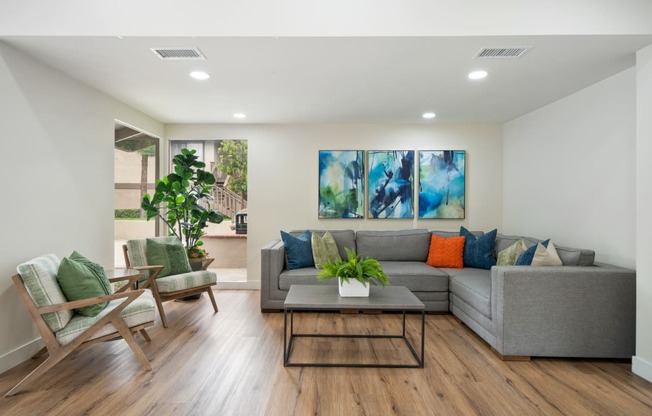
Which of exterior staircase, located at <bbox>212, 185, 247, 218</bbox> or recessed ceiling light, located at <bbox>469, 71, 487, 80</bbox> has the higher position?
recessed ceiling light, located at <bbox>469, 71, 487, 80</bbox>

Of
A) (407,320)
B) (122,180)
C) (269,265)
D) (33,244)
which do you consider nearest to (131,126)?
(122,180)

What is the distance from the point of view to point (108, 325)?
2455 millimetres

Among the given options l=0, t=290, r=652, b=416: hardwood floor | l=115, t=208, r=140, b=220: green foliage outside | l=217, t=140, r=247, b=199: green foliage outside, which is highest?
l=217, t=140, r=247, b=199: green foliage outside

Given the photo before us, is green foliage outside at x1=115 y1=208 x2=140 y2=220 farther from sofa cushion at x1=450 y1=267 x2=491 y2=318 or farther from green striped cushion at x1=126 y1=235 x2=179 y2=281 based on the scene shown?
sofa cushion at x1=450 y1=267 x2=491 y2=318

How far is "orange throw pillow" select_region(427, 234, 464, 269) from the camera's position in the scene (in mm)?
4258

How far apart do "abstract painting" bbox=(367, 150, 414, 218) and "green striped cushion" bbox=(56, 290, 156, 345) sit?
126 inches

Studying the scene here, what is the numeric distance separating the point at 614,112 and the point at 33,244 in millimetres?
5115

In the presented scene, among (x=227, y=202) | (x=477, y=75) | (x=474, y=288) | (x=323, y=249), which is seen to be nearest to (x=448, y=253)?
(x=474, y=288)

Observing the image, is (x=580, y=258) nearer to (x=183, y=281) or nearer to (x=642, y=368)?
(x=642, y=368)

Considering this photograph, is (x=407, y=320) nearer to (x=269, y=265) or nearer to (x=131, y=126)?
(x=269, y=265)

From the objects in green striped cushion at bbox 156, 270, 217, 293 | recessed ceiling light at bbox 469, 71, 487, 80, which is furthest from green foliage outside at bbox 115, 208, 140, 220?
recessed ceiling light at bbox 469, 71, 487, 80

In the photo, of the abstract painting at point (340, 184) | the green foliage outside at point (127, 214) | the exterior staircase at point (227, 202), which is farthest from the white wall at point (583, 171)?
the green foliage outside at point (127, 214)

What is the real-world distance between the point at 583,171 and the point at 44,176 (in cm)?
498

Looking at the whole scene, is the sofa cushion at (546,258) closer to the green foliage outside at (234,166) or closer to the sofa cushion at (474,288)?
the sofa cushion at (474,288)
